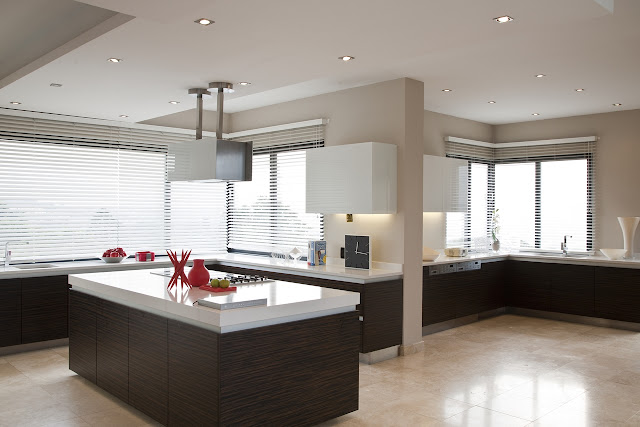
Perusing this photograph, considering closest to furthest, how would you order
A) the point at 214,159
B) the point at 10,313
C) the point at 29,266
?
1. the point at 214,159
2. the point at 10,313
3. the point at 29,266

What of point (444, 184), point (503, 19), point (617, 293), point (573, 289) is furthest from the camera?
point (573, 289)

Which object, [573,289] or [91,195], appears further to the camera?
[573,289]

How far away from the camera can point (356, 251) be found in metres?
5.65

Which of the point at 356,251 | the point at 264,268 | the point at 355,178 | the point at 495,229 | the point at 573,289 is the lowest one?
the point at 573,289

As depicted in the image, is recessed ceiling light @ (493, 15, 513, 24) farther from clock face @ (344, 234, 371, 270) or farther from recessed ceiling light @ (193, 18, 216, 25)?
clock face @ (344, 234, 371, 270)

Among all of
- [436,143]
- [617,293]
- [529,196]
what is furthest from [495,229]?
[617,293]

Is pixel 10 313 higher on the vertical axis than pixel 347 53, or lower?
lower

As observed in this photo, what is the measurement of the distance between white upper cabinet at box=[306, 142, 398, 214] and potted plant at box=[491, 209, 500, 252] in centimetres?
292

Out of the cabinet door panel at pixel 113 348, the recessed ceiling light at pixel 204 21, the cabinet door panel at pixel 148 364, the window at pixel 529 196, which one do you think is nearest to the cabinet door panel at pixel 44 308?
the cabinet door panel at pixel 113 348

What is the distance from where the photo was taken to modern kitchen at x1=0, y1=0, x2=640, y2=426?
3383 mm

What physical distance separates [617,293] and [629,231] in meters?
0.84

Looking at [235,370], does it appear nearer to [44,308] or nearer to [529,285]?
[44,308]

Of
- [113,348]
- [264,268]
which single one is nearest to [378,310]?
[264,268]

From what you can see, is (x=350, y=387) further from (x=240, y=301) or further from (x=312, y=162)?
(x=312, y=162)
